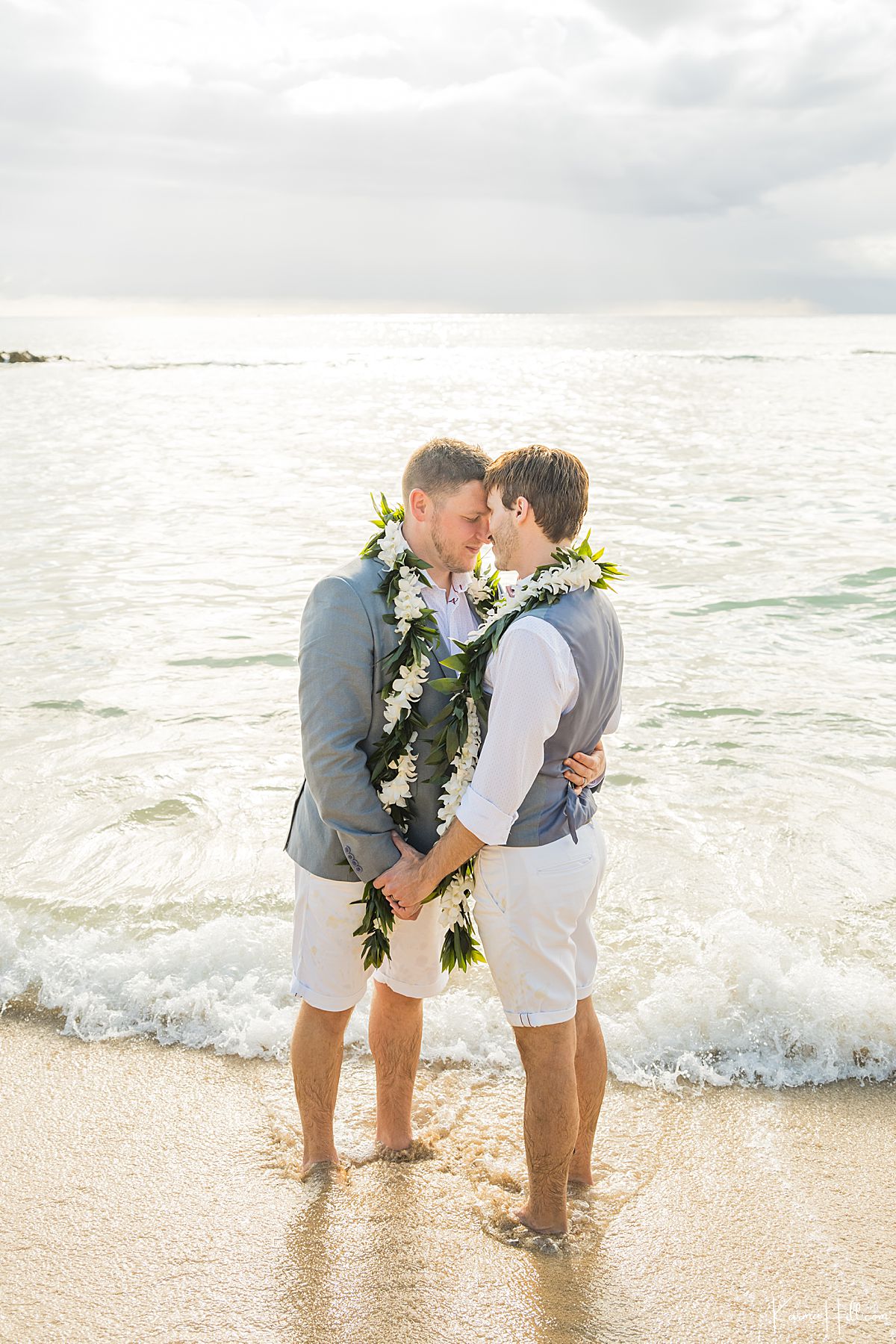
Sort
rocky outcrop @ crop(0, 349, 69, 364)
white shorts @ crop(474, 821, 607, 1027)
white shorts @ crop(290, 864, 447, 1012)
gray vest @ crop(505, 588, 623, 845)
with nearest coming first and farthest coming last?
gray vest @ crop(505, 588, 623, 845)
white shorts @ crop(474, 821, 607, 1027)
white shorts @ crop(290, 864, 447, 1012)
rocky outcrop @ crop(0, 349, 69, 364)

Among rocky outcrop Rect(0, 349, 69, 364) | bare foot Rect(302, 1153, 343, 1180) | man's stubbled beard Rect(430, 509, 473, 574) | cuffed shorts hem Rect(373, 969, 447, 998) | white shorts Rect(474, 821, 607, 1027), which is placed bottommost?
bare foot Rect(302, 1153, 343, 1180)

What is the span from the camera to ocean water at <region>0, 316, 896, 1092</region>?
4809 millimetres

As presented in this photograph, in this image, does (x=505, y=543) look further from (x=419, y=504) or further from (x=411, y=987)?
(x=411, y=987)

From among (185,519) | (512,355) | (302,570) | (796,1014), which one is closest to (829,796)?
(796,1014)

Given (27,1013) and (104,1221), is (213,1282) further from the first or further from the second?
(27,1013)

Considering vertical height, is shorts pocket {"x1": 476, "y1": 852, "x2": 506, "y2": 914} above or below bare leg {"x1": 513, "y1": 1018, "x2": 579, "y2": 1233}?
above

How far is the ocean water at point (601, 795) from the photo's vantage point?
4809 millimetres

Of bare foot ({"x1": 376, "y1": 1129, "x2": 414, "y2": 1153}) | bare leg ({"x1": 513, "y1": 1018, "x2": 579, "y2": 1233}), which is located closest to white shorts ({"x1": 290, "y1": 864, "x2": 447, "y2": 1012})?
bare leg ({"x1": 513, "y1": 1018, "x2": 579, "y2": 1233})

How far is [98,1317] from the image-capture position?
3.05 metres

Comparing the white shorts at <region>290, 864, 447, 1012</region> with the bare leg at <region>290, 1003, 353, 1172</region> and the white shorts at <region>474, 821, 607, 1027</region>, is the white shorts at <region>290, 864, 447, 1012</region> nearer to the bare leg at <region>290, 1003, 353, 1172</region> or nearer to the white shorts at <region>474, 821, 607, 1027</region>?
the bare leg at <region>290, 1003, 353, 1172</region>

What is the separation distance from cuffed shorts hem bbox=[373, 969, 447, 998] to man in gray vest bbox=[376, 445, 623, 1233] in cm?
43

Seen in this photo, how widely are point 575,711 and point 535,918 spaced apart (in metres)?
0.61

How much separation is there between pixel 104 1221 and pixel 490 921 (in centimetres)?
158

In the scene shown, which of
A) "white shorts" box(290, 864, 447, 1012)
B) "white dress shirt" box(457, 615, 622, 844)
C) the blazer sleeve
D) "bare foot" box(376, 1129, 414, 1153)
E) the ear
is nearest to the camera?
"white dress shirt" box(457, 615, 622, 844)
